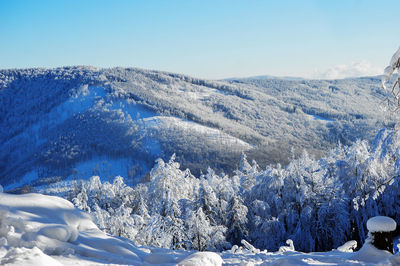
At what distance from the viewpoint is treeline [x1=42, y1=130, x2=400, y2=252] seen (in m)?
17.8

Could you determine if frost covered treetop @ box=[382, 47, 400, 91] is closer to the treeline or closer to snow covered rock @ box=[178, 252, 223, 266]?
snow covered rock @ box=[178, 252, 223, 266]

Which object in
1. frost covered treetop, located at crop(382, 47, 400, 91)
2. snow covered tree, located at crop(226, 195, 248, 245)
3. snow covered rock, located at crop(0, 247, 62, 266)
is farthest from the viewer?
snow covered tree, located at crop(226, 195, 248, 245)

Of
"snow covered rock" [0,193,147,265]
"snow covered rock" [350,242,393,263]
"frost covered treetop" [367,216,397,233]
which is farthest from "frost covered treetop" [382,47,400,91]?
"snow covered rock" [0,193,147,265]

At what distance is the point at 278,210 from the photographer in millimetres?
20641

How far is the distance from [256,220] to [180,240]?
542 cm

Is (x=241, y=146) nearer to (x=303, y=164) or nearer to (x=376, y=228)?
(x=303, y=164)

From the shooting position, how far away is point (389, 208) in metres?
20.0

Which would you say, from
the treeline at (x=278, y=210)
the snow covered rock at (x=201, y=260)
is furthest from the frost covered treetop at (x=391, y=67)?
the treeline at (x=278, y=210)

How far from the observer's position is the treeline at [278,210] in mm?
17812

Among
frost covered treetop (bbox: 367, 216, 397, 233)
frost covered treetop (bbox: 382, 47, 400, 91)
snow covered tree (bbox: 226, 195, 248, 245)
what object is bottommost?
snow covered tree (bbox: 226, 195, 248, 245)

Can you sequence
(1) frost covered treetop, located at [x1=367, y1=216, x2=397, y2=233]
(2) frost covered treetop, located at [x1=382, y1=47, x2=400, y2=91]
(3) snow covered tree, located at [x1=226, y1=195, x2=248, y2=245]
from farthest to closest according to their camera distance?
(3) snow covered tree, located at [x1=226, y1=195, x2=248, y2=245], (1) frost covered treetop, located at [x1=367, y1=216, x2=397, y2=233], (2) frost covered treetop, located at [x1=382, y1=47, x2=400, y2=91]

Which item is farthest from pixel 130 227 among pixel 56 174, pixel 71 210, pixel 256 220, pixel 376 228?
pixel 56 174

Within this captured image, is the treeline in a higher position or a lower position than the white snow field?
lower

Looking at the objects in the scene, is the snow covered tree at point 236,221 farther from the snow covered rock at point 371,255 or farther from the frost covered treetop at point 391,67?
the frost covered treetop at point 391,67
